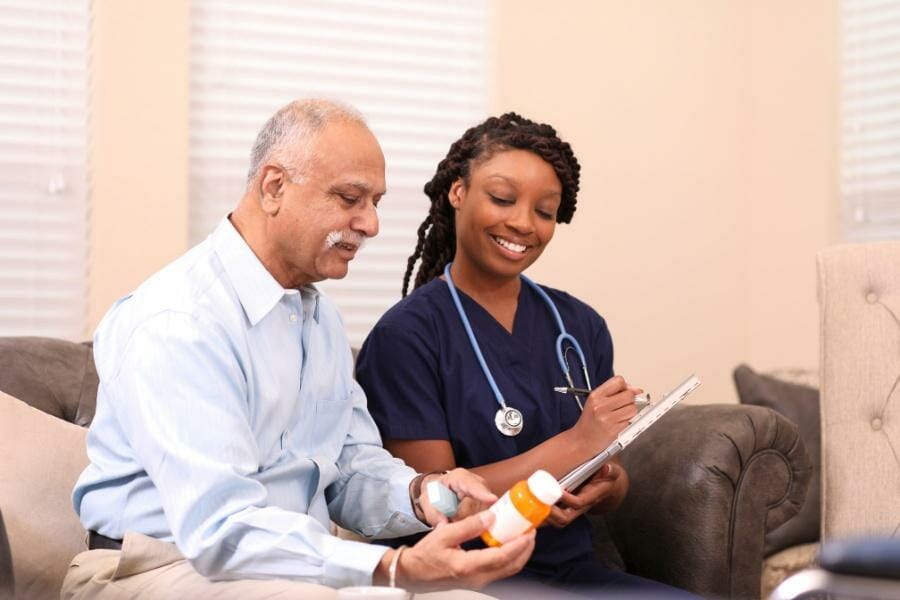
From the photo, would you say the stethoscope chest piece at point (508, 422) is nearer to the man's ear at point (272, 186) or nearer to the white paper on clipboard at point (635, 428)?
the white paper on clipboard at point (635, 428)

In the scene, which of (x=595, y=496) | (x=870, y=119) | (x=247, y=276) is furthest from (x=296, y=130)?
(x=870, y=119)

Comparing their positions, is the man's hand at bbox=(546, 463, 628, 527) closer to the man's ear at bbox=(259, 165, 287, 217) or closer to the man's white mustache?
the man's white mustache

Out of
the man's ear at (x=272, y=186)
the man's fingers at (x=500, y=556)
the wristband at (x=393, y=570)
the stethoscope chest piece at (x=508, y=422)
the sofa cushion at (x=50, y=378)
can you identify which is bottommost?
the wristband at (x=393, y=570)

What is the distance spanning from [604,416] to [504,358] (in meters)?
0.28

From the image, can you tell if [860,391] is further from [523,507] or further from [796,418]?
[523,507]

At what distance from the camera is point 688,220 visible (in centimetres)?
385

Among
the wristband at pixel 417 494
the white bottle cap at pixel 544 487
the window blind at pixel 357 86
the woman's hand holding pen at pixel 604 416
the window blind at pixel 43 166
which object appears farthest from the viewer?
the window blind at pixel 357 86

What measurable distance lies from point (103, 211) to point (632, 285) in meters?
1.63

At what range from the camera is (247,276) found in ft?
6.02

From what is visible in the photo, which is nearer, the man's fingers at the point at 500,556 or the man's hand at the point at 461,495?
the man's fingers at the point at 500,556

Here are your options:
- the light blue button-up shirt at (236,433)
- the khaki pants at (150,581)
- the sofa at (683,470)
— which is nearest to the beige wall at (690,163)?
the sofa at (683,470)

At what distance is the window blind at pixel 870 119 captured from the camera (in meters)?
3.66

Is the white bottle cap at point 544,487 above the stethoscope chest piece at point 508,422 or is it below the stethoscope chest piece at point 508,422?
below

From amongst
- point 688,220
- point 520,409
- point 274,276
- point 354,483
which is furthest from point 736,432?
point 688,220
